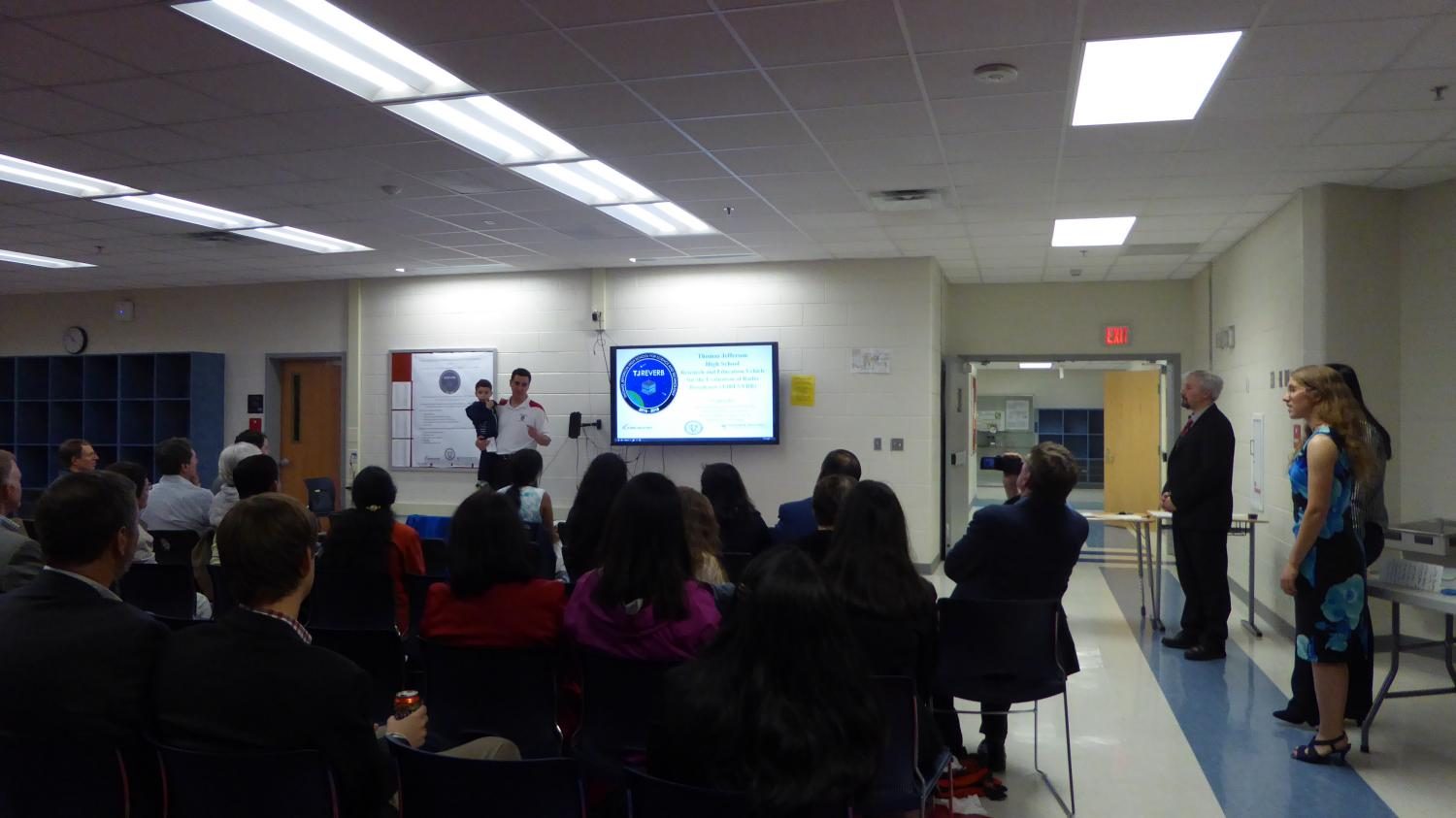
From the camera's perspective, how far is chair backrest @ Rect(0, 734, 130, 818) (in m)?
1.89

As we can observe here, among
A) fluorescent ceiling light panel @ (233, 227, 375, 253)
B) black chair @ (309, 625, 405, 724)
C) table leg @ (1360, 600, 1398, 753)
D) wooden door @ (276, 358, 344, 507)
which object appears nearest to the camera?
black chair @ (309, 625, 405, 724)

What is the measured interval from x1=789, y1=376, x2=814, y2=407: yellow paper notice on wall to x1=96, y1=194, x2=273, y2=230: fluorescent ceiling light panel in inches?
170

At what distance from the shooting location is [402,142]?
489 cm

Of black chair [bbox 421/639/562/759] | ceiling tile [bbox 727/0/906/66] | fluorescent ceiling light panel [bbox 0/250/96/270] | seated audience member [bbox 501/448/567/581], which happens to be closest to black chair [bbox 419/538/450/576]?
seated audience member [bbox 501/448/567/581]

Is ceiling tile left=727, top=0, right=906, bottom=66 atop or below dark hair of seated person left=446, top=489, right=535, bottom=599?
atop

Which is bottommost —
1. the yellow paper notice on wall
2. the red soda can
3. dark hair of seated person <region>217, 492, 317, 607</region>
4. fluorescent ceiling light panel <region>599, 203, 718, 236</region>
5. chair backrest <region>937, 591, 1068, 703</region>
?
chair backrest <region>937, 591, 1068, 703</region>

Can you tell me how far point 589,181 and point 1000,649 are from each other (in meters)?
3.94

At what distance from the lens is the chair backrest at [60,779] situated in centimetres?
189

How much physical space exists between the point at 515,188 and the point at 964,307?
531 cm

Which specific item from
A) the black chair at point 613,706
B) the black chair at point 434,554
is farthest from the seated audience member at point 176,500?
the black chair at point 613,706

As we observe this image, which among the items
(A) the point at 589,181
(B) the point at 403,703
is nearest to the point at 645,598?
(B) the point at 403,703

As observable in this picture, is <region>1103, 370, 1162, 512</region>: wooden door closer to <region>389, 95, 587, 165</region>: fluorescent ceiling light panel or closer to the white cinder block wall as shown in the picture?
the white cinder block wall

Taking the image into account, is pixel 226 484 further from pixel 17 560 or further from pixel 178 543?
pixel 17 560

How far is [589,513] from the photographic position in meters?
4.02
